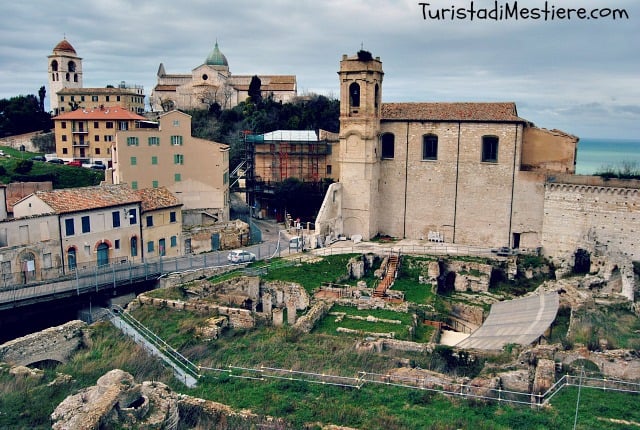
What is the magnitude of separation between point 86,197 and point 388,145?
20.5m

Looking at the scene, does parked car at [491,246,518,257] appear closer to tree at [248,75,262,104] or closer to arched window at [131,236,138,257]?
arched window at [131,236,138,257]

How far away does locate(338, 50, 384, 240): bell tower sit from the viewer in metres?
39.7

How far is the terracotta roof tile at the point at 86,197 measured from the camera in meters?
32.2

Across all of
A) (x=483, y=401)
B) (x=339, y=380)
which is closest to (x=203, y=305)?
(x=339, y=380)

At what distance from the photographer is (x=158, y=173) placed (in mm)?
44094

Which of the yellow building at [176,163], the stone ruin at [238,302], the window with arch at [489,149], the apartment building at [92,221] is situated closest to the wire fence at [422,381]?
the stone ruin at [238,302]

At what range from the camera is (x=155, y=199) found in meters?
38.0

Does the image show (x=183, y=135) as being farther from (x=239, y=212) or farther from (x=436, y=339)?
(x=436, y=339)

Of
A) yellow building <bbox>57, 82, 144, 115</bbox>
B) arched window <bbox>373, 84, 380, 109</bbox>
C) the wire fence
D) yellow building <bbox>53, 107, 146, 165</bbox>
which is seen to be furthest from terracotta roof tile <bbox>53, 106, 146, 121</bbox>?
the wire fence

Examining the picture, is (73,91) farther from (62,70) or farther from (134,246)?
(134,246)

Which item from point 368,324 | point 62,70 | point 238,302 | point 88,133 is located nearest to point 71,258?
point 238,302

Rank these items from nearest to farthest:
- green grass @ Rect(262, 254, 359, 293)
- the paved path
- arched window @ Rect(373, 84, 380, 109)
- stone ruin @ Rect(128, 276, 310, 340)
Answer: the paved path → stone ruin @ Rect(128, 276, 310, 340) → green grass @ Rect(262, 254, 359, 293) → arched window @ Rect(373, 84, 380, 109)

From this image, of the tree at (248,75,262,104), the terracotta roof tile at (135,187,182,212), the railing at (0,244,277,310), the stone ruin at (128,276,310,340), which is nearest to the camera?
the stone ruin at (128,276,310,340)

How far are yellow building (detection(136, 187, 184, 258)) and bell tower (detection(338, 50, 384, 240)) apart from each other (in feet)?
38.1
